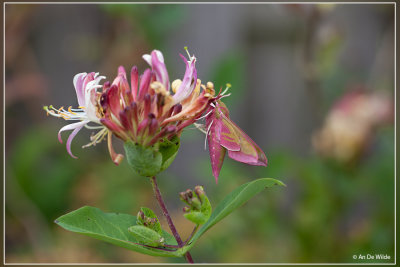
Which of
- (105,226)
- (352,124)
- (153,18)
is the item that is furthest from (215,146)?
(153,18)

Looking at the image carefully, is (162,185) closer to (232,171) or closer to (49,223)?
(232,171)

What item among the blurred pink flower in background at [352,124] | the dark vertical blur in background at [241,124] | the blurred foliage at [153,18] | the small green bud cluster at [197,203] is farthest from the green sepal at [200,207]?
the blurred foliage at [153,18]

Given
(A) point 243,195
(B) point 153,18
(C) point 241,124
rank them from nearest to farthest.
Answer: (A) point 243,195, (B) point 153,18, (C) point 241,124

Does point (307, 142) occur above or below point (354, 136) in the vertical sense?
below

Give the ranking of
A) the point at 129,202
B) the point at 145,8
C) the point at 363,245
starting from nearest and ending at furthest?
the point at 363,245 → the point at 129,202 → the point at 145,8

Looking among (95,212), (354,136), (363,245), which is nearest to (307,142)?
(354,136)

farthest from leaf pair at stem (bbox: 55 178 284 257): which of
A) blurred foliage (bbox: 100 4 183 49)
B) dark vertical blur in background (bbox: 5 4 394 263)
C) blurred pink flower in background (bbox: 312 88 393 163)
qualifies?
blurred foliage (bbox: 100 4 183 49)

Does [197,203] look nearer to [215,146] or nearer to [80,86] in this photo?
[215,146]
